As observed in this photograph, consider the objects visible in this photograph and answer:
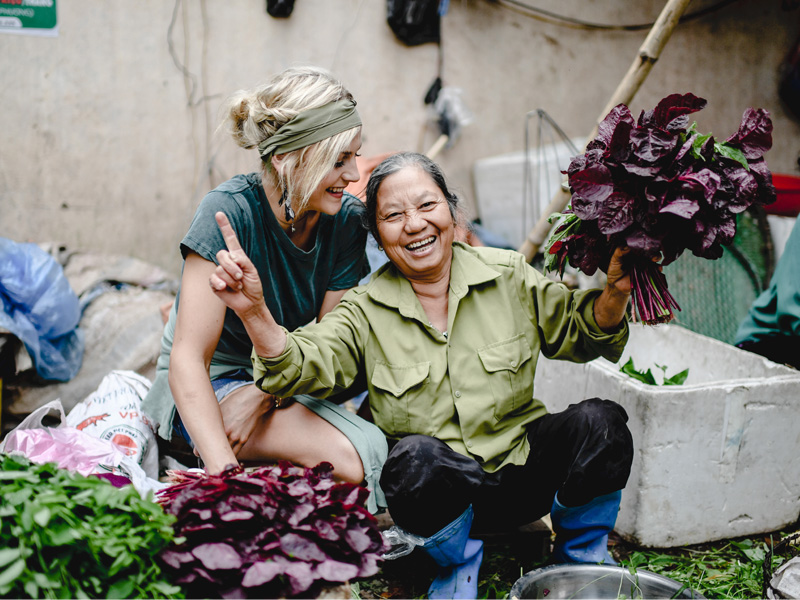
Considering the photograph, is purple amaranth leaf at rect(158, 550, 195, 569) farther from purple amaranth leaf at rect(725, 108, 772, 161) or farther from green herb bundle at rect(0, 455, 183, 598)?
purple amaranth leaf at rect(725, 108, 772, 161)

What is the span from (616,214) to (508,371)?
0.63m

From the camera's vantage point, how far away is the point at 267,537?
1.46m

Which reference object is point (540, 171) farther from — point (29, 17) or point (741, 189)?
point (29, 17)

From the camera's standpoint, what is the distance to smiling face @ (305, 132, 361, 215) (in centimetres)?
221

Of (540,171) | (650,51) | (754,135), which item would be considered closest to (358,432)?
(754,135)

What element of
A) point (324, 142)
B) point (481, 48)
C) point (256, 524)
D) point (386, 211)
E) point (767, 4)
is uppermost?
point (767, 4)

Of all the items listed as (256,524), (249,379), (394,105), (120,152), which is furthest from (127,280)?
(256,524)

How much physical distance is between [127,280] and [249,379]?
6.36ft

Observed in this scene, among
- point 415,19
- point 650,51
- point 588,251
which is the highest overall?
point 415,19

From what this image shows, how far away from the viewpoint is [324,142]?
7.07 feet

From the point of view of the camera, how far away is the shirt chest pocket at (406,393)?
7.07 feet

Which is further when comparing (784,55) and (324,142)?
(784,55)

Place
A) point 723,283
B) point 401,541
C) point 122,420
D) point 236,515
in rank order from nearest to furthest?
1. point 236,515
2. point 401,541
3. point 122,420
4. point 723,283

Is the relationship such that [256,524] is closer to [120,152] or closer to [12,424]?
[12,424]
